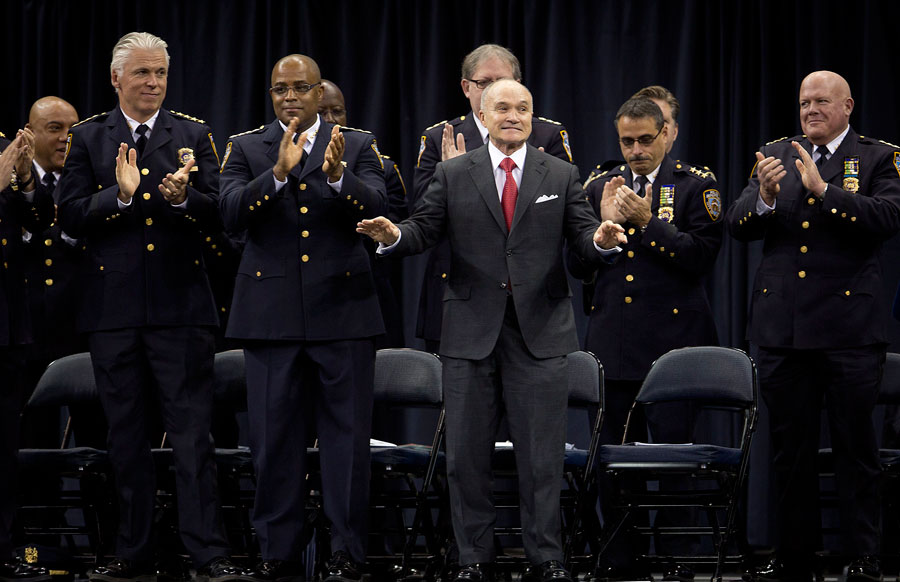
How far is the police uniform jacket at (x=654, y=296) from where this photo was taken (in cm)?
538

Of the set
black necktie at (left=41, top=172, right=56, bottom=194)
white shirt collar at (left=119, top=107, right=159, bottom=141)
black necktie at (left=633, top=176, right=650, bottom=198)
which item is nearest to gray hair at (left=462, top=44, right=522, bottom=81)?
black necktie at (left=633, top=176, right=650, bottom=198)

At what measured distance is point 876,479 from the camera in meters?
4.86

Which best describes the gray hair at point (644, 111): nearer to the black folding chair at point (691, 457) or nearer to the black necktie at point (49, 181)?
the black folding chair at point (691, 457)

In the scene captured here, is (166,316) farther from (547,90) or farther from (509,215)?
(547,90)

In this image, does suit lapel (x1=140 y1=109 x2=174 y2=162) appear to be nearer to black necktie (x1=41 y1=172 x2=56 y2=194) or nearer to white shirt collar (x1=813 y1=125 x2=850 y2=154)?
black necktie (x1=41 y1=172 x2=56 y2=194)

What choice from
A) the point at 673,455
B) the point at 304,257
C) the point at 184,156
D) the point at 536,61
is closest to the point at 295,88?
the point at 184,156

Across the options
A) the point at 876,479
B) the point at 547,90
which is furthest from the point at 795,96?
the point at 876,479

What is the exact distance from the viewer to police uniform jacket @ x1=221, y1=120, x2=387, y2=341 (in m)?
4.48

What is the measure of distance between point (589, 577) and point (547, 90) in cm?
303

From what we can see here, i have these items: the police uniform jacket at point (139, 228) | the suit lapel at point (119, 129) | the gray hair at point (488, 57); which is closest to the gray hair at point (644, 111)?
the gray hair at point (488, 57)

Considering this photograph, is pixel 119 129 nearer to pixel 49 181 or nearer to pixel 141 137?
pixel 141 137

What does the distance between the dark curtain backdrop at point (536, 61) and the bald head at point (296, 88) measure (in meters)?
2.20

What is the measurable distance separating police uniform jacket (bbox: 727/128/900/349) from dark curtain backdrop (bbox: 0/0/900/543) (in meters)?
1.40

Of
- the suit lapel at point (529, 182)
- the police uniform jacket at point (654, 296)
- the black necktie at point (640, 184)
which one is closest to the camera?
the suit lapel at point (529, 182)
